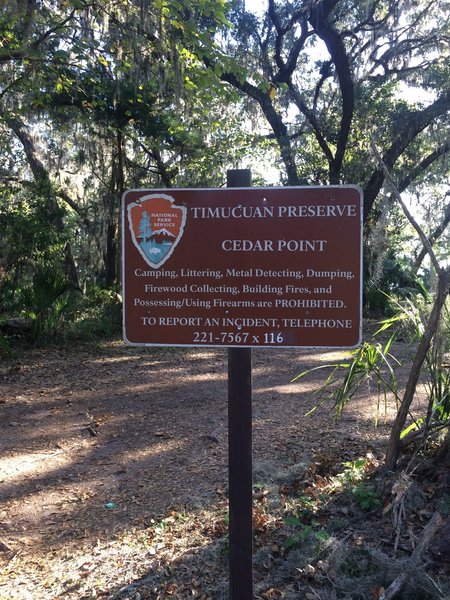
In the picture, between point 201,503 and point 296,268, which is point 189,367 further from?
point 296,268

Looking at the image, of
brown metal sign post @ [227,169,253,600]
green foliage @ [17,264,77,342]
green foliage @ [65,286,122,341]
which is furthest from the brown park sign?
green foliage @ [65,286,122,341]

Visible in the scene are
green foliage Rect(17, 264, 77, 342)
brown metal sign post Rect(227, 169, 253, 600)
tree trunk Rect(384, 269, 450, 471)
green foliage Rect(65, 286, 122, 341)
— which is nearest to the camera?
brown metal sign post Rect(227, 169, 253, 600)

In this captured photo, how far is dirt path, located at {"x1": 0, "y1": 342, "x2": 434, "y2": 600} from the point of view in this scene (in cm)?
395

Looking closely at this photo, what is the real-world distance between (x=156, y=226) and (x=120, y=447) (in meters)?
3.52

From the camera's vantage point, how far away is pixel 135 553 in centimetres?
360

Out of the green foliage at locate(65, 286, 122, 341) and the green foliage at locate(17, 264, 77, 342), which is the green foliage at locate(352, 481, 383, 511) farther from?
the green foliage at locate(65, 286, 122, 341)

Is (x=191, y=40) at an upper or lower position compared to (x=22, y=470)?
upper

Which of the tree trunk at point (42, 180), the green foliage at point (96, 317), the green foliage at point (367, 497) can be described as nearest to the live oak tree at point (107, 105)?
the tree trunk at point (42, 180)

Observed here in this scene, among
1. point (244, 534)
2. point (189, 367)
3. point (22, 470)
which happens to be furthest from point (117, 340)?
point (244, 534)

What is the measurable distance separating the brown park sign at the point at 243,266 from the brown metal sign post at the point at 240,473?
19 centimetres

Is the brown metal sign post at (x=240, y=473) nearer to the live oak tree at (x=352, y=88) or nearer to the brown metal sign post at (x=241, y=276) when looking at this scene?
the brown metal sign post at (x=241, y=276)

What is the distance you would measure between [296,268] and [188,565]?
202 cm

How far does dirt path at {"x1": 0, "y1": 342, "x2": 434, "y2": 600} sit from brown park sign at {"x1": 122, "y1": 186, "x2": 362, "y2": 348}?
1821 mm

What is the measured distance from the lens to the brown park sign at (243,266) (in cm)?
255
